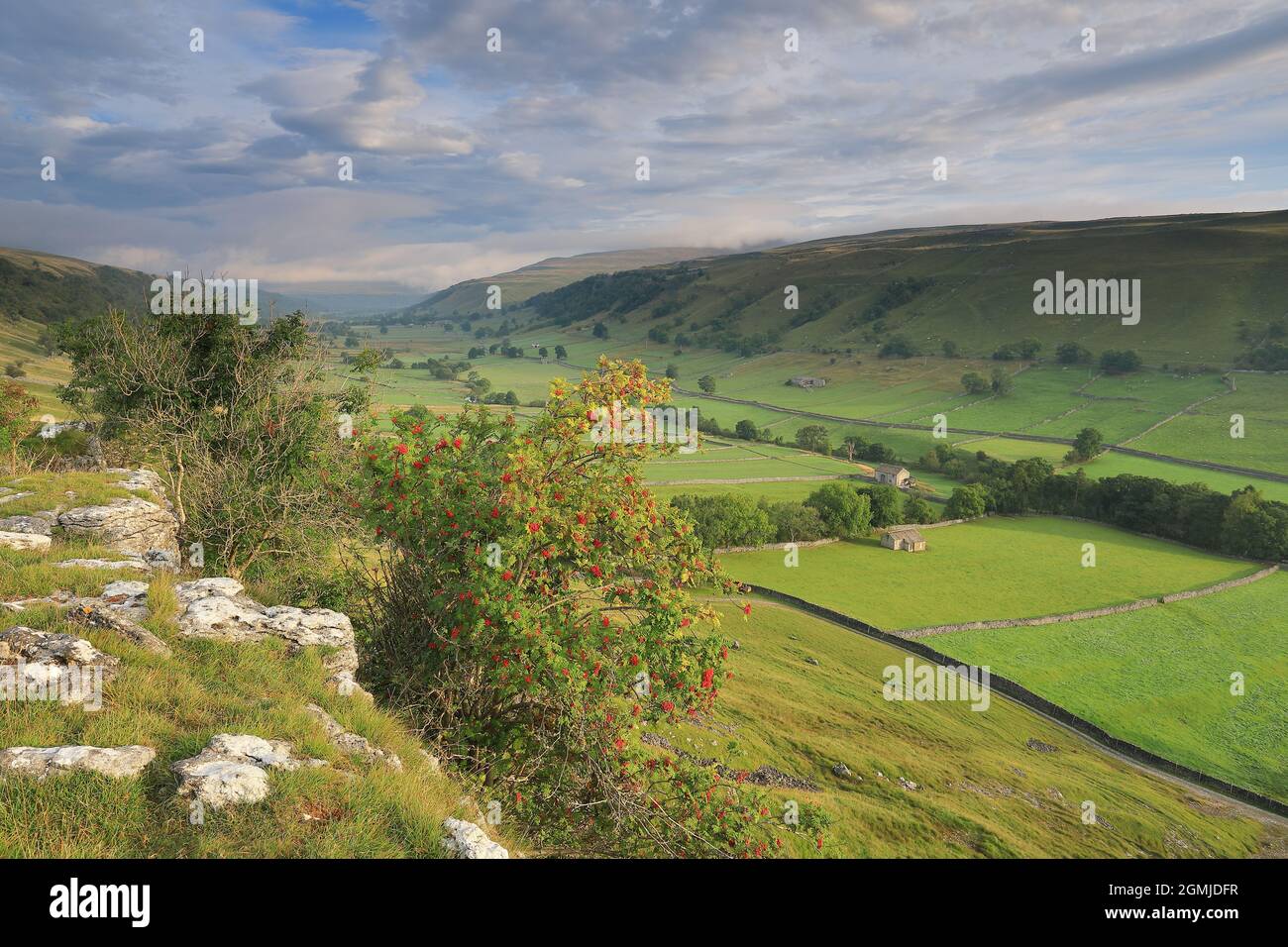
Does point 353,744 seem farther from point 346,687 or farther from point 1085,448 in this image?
point 1085,448

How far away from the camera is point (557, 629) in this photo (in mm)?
8977

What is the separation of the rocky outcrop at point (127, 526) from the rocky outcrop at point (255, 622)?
14.7 ft

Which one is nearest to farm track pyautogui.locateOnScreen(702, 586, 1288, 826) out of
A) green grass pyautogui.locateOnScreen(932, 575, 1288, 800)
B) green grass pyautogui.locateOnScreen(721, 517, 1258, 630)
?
green grass pyautogui.locateOnScreen(932, 575, 1288, 800)

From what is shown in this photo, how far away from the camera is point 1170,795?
3216 cm

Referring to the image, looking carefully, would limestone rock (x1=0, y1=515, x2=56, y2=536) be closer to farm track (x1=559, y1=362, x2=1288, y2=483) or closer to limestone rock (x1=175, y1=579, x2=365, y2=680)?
limestone rock (x1=175, y1=579, x2=365, y2=680)

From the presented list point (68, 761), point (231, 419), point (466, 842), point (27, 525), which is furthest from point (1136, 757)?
point (27, 525)

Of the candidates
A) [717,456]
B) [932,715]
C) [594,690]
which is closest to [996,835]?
[932,715]

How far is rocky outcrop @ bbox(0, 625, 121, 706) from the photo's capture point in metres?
6.77

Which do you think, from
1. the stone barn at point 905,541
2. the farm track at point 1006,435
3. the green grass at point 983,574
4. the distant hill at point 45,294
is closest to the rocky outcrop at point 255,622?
the green grass at point 983,574

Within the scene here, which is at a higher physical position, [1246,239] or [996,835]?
[1246,239]
